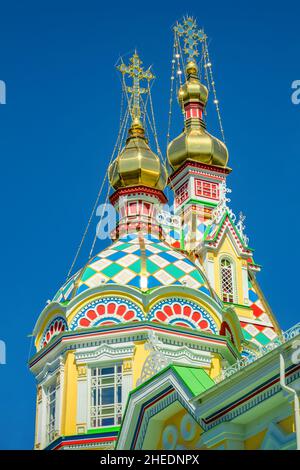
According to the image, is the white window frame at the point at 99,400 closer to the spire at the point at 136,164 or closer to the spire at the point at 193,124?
the spire at the point at 136,164

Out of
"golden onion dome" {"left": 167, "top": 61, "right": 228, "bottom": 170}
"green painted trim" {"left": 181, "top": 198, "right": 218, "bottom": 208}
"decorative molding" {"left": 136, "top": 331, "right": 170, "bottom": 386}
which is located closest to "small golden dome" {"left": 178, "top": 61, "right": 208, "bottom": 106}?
"golden onion dome" {"left": 167, "top": 61, "right": 228, "bottom": 170}

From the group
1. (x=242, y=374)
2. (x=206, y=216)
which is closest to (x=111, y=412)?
(x=242, y=374)

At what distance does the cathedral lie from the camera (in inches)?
533

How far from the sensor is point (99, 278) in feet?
72.7

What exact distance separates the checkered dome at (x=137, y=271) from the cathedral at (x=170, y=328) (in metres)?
0.04

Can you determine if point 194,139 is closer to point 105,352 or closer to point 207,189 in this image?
point 207,189

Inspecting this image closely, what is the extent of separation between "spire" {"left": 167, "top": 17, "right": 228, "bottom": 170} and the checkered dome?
11.6 m

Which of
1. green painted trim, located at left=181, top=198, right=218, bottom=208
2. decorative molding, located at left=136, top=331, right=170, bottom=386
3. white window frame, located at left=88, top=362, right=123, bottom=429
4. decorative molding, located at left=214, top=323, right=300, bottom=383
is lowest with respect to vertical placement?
decorative molding, located at left=214, top=323, right=300, bottom=383

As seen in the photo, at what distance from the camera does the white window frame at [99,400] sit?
20125 mm

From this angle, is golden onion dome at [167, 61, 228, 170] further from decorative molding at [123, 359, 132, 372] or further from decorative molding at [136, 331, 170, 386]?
decorative molding at [136, 331, 170, 386]

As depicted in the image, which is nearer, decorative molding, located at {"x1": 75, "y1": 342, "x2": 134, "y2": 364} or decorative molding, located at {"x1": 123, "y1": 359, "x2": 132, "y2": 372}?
decorative molding, located at {"x1": 123, "y1": 359, "x2": 132, "y2": 372}

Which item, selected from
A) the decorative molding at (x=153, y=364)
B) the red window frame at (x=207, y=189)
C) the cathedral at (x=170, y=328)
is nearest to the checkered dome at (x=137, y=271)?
the cathedral at (x=170, y=328)

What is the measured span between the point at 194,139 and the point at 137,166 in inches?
308

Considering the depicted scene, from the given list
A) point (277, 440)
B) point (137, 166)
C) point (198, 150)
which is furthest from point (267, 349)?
point (198, 150)
